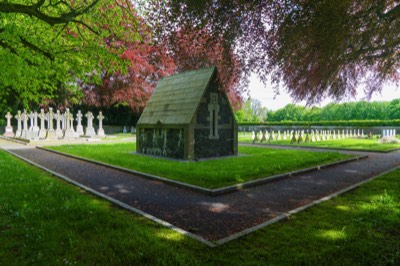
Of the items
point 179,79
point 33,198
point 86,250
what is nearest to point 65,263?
point 86,250

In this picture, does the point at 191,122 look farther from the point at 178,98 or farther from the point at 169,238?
the point at 169,238

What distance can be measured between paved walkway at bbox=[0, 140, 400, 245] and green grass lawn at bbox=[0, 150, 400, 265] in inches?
19.6

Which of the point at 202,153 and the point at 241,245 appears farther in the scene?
the point at 202,153

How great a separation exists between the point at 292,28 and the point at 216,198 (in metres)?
4.55

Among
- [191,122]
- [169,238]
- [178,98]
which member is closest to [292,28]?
[169,238]

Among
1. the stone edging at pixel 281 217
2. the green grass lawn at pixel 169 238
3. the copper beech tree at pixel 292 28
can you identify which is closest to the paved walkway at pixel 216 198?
the stone edging at pixel 281 217

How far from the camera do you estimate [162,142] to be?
45.0 ft

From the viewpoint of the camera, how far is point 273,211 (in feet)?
18.5

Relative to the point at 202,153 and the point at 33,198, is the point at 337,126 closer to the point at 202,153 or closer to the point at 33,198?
the point at 202,153

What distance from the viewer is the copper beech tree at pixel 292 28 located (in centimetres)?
642

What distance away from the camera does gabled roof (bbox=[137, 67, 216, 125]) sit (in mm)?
12820

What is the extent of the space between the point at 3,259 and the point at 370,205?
21.7 ft

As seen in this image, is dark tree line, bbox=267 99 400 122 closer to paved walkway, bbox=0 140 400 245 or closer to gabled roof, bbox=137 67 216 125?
Answer: gabled roof, bbox=137 67 216 125

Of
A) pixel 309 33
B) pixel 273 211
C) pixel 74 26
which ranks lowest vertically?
pixel 273 211
